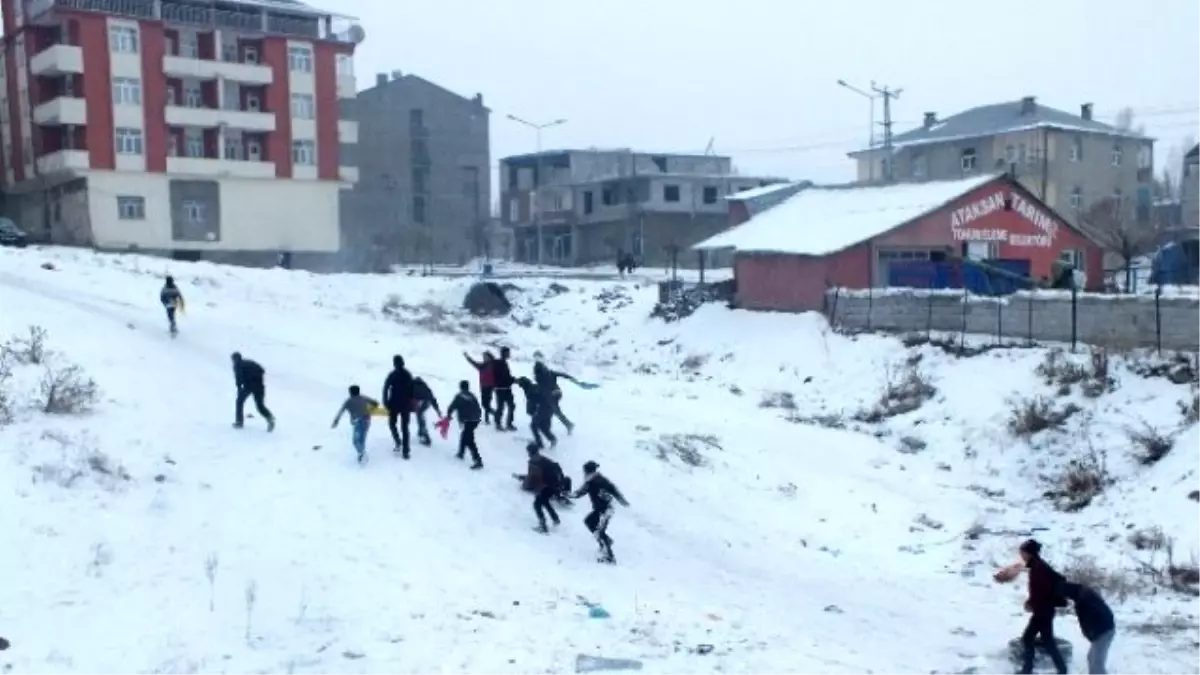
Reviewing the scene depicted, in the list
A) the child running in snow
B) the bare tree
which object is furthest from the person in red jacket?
the bare tree

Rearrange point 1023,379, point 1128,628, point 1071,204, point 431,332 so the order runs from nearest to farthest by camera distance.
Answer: point 1128,628 → point 1023,379 → point 431,332 → point 1071,204

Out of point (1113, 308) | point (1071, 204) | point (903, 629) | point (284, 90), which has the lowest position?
point (903, 629)

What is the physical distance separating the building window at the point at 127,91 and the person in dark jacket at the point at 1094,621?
164 feet

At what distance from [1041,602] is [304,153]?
166 ft

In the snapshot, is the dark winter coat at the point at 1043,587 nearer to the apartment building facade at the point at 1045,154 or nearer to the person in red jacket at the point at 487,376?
the person in red jacket at the point at 487,376

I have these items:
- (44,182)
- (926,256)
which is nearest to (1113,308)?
(926,256)

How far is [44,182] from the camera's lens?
2141 inches

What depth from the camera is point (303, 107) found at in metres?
57.0

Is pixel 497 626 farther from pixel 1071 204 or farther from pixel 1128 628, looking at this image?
pixel 1071 204

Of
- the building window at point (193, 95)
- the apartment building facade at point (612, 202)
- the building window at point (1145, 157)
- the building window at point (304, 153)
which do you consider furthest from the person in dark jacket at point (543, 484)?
the building window at point (1145, 157)

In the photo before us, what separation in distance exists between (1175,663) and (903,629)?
3312 mm

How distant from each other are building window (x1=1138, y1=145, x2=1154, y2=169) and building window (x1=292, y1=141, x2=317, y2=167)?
51316 millimetres

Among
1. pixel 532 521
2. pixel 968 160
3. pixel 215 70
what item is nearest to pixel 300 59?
pixel 215 70

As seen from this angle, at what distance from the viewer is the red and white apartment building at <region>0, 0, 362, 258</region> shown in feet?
167
